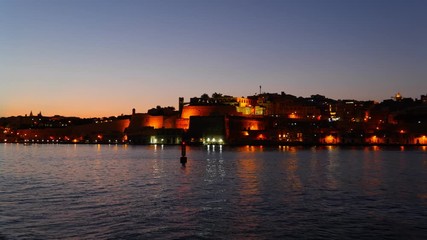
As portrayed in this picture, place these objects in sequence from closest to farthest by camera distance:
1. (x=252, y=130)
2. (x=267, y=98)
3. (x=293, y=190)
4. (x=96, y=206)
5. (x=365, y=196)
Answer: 1. (x=96, y=206)
2. (x=365, y=196)
3. (x=293, y=190)
4. (x=252, y=130)
5. (x=267, y=98)

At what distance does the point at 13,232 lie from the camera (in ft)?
33.6

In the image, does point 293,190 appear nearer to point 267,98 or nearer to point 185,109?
point 185,109

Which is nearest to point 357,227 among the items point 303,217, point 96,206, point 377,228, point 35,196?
point 377,228

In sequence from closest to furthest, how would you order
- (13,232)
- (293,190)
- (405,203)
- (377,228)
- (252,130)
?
1. (13,232)
2. (377,228)
3. (405,203)
4. (293,190)
5. (252,130)

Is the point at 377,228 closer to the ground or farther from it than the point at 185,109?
closer to the ground

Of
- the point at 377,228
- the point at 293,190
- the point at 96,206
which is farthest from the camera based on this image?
the point at 293,190

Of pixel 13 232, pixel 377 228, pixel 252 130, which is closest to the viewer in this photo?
pixel 13 232

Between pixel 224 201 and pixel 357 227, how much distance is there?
16.0 feet

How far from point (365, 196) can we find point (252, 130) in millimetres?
76360

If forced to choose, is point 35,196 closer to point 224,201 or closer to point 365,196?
point 224,201

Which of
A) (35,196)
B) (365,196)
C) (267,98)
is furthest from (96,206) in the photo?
(267,98)

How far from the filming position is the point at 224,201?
15094 mm

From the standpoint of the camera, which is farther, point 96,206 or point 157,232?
point 96,206

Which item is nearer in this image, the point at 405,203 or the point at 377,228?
the point at 377,228
